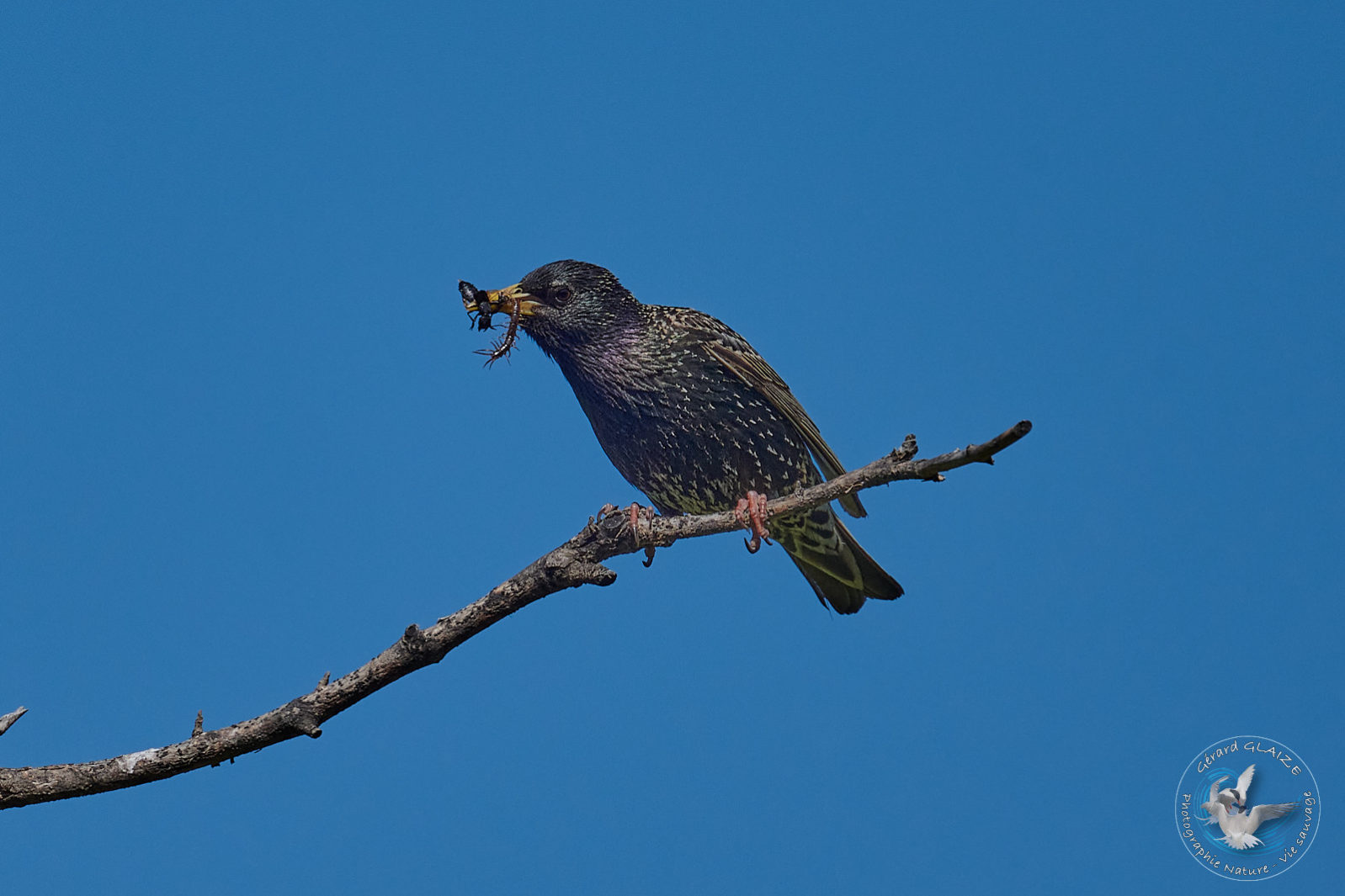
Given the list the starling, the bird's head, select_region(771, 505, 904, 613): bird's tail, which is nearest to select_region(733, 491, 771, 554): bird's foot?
the starling

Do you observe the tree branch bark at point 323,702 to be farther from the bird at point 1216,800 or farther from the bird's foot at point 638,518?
the bird at point 1216,800

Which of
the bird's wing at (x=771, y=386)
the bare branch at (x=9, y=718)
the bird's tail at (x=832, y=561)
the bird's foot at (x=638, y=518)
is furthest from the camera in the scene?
the bird's tail at (x=832, y=561)

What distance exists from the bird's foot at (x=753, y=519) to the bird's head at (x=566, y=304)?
112cm

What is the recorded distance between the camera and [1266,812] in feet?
22.0

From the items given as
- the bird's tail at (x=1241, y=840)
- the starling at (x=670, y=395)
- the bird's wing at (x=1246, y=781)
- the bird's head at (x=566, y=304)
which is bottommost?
the bird's tail at (x=1241, y=840)

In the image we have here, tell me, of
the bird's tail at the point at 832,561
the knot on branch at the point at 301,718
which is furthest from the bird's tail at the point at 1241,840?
the knot on branch at the point at 301,718

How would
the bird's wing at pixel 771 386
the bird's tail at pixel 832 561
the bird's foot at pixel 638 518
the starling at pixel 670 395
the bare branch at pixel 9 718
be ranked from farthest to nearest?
the bird's tail at pixel 832 561 → the bird's wing at pixel 771 386 → the starling at pixel 670 395 → the bird's foot at pixel 638 518 → the bare branch at pixel 9 718

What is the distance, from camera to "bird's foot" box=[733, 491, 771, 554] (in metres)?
5.81

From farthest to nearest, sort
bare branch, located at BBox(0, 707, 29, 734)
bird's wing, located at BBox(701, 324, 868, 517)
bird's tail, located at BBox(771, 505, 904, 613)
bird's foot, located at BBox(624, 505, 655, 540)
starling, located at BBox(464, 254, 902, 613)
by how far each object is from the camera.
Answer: bird's tail, located at BBox(771, 505, 904, 613) → bird's wing, located at BBox(701, 324, 868, 517) → starling, located at BBox(464, 254, 902, 613) → bird's foot, located at BBox(624, 505, 655, 540) → bare branch, located at BBox(0, 707, 29, 734)

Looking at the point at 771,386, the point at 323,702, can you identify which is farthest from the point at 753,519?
the point at 323,702

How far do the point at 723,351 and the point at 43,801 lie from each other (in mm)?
3557

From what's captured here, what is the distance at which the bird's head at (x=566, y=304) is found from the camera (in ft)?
21.0

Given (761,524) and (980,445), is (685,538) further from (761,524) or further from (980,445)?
(980,445)

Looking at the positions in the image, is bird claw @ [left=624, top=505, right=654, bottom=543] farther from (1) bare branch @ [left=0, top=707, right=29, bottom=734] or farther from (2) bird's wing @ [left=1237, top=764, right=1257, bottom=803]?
(2) bird's wing @ [left=1237, top=764, right=1257, bottom=803]
